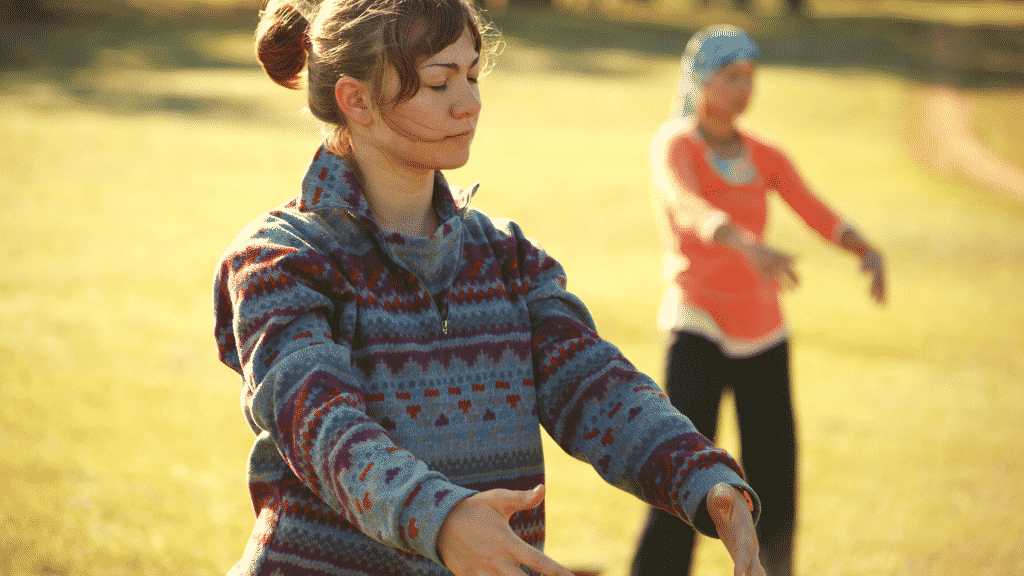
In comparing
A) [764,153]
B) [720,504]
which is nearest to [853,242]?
[764,153]

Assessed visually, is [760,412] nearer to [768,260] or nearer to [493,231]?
[768,260]

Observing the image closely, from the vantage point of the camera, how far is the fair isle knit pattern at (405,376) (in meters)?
1.35

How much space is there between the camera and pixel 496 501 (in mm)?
1152

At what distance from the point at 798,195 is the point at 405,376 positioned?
2.64 meters

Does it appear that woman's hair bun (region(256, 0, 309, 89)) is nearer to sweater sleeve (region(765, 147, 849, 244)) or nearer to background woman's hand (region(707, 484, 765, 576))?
background woman's hand (region(707, 484, 765, 576))

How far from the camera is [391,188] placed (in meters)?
1.68

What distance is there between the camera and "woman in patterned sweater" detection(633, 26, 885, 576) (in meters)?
3.43

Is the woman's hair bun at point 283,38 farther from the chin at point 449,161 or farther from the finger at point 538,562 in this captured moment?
the finger at point 538,562

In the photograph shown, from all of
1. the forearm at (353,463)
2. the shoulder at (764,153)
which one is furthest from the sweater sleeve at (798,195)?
the forearm at (353,463)

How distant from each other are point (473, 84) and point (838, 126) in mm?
18766

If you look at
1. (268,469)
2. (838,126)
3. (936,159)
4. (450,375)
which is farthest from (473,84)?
(838,126)

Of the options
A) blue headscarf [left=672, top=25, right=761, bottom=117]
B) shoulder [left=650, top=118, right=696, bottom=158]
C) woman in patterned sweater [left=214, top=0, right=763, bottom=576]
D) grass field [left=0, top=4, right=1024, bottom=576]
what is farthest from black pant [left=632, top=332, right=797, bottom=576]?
woman in patterned sweater [left=214, top=0, right=763, bottom=576]

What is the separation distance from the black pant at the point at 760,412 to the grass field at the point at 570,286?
83 cm

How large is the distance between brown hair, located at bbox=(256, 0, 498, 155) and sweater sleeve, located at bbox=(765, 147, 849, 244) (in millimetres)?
2301
